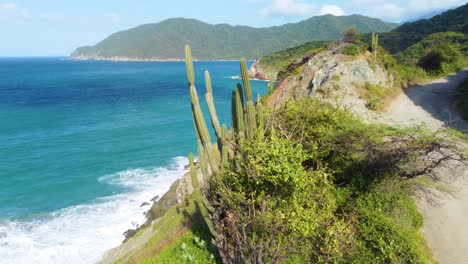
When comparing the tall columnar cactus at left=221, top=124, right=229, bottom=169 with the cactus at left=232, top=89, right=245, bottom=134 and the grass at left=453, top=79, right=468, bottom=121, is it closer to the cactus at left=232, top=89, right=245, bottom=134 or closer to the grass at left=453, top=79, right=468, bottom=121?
the cactus at left=232, top=89, right=245, bottom=134

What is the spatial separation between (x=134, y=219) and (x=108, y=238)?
102 inches

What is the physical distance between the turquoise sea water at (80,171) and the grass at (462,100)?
59.9ft

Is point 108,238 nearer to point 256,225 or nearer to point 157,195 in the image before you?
point 157,195

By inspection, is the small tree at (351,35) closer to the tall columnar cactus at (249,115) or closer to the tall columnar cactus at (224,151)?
the tall columnar cactus at (249,115)

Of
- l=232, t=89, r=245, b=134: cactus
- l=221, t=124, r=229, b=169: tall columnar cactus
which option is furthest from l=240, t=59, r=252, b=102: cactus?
l=221, t=124, r=229, b=169: tall columnar cactus

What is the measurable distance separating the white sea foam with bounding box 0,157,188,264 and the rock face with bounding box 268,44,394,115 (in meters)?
13.7

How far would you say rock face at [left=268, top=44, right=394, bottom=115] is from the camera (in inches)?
933

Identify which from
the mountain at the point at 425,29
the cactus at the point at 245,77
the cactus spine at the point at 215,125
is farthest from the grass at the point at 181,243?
the mountain at the point at 425,29

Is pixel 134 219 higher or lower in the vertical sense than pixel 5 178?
lower

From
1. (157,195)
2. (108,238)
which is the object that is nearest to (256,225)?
(108,238)

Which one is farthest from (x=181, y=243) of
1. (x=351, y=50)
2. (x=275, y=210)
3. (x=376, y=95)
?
(x=351, y=50)

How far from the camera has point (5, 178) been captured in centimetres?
2822

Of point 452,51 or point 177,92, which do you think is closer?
point 452,51

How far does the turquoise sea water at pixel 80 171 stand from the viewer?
20.3m
